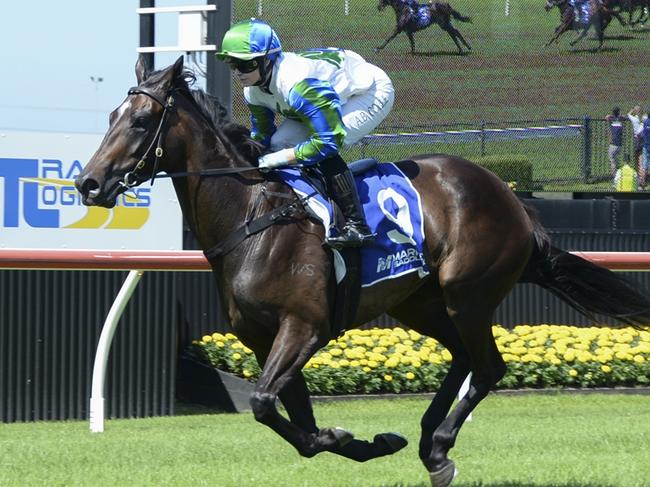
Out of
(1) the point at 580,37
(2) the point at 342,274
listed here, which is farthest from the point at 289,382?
(1) the point at 580,37

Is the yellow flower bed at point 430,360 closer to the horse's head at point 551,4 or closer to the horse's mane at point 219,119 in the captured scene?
the horse's mane at point 219,119

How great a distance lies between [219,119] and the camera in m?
5.28

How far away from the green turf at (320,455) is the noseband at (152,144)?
1.27m

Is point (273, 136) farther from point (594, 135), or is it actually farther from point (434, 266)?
point (594, 135)

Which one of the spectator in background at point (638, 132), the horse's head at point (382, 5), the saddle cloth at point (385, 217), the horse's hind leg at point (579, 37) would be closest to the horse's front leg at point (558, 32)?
the horse's hind leg at point (579, 37)

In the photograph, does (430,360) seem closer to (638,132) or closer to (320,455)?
(320,455)

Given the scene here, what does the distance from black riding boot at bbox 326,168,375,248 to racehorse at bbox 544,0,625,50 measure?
7206mm

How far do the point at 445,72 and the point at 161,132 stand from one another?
695 centimetres

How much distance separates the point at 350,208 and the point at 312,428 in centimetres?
91

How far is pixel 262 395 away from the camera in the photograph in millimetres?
4836

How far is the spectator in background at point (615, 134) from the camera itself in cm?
1196

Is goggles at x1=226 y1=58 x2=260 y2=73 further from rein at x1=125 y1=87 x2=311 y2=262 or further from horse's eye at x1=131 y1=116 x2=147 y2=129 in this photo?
horse's eye at x1=131 y1=116 x2=147 y2=129

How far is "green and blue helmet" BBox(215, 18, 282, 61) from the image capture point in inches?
200

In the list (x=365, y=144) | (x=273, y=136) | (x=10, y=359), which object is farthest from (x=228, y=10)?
(x=273, y=136)
